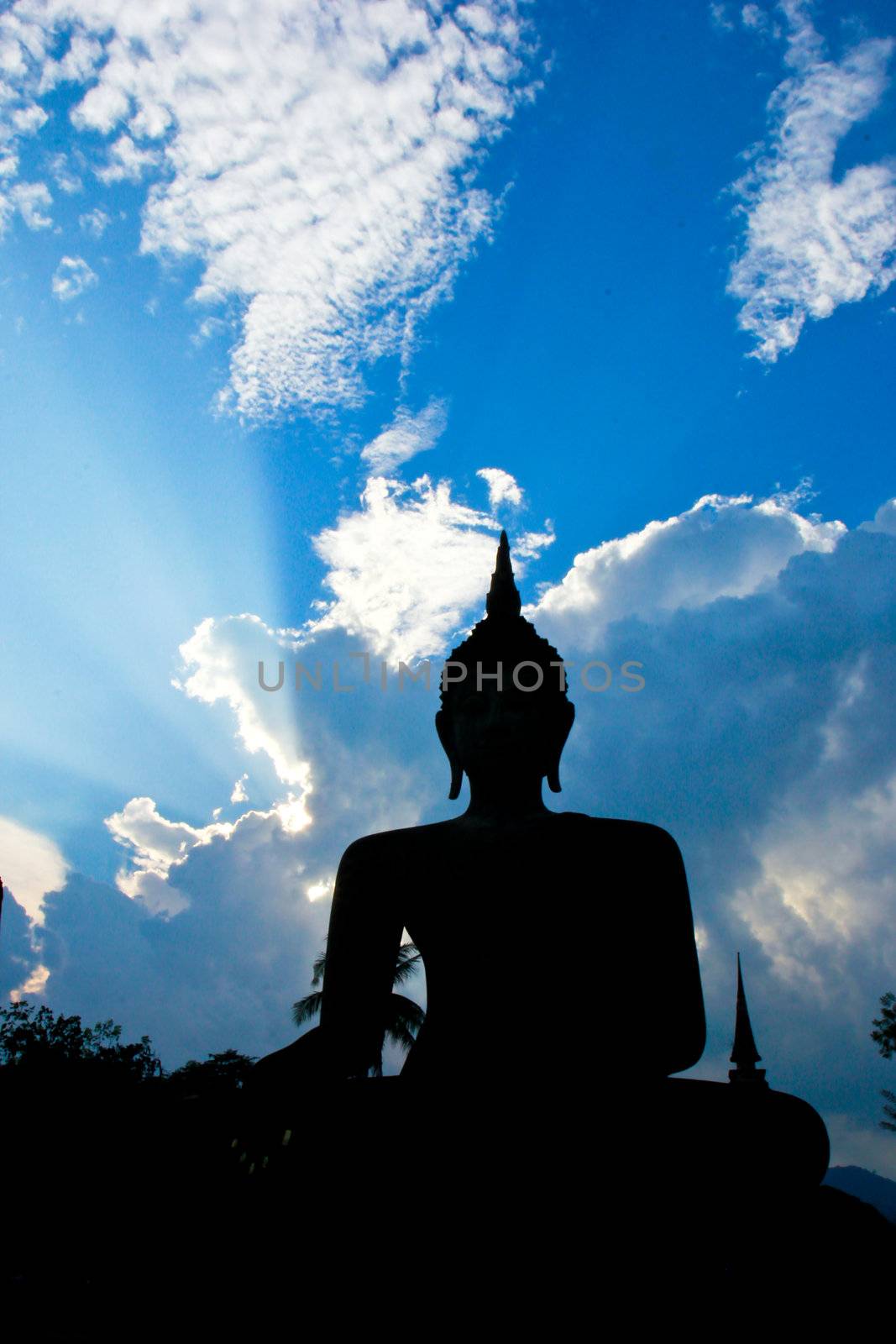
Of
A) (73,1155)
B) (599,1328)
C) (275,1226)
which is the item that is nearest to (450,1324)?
(599,1328)

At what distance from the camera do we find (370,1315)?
356cm

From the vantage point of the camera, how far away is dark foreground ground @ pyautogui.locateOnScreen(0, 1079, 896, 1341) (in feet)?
11.6

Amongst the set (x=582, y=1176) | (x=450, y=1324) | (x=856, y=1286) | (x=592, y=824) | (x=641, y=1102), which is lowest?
(x=450, y=1324)

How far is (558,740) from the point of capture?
642cm

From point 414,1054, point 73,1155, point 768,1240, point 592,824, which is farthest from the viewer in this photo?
point 73,1155

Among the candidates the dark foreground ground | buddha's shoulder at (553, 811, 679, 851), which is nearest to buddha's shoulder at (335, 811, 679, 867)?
buddha's shoulder at (553, 811, 679, 851)

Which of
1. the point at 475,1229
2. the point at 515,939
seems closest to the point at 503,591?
the point at 515,939

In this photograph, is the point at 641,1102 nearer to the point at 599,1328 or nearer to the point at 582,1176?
the point at 582,1176

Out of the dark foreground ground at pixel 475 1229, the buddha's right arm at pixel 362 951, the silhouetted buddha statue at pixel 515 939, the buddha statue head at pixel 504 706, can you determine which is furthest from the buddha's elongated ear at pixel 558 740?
the dark foreground ground at pixel 475 1229

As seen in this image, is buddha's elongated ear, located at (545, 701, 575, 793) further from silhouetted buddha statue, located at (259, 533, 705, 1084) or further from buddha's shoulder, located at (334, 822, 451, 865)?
buddha's shoulder, located at (334, 822, 451, 865)

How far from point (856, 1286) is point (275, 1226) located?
251 cm

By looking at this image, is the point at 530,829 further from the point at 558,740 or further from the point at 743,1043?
the point at 743,1043

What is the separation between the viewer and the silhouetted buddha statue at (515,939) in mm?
4527

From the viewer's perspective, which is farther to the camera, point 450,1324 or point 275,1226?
point 275,1226
